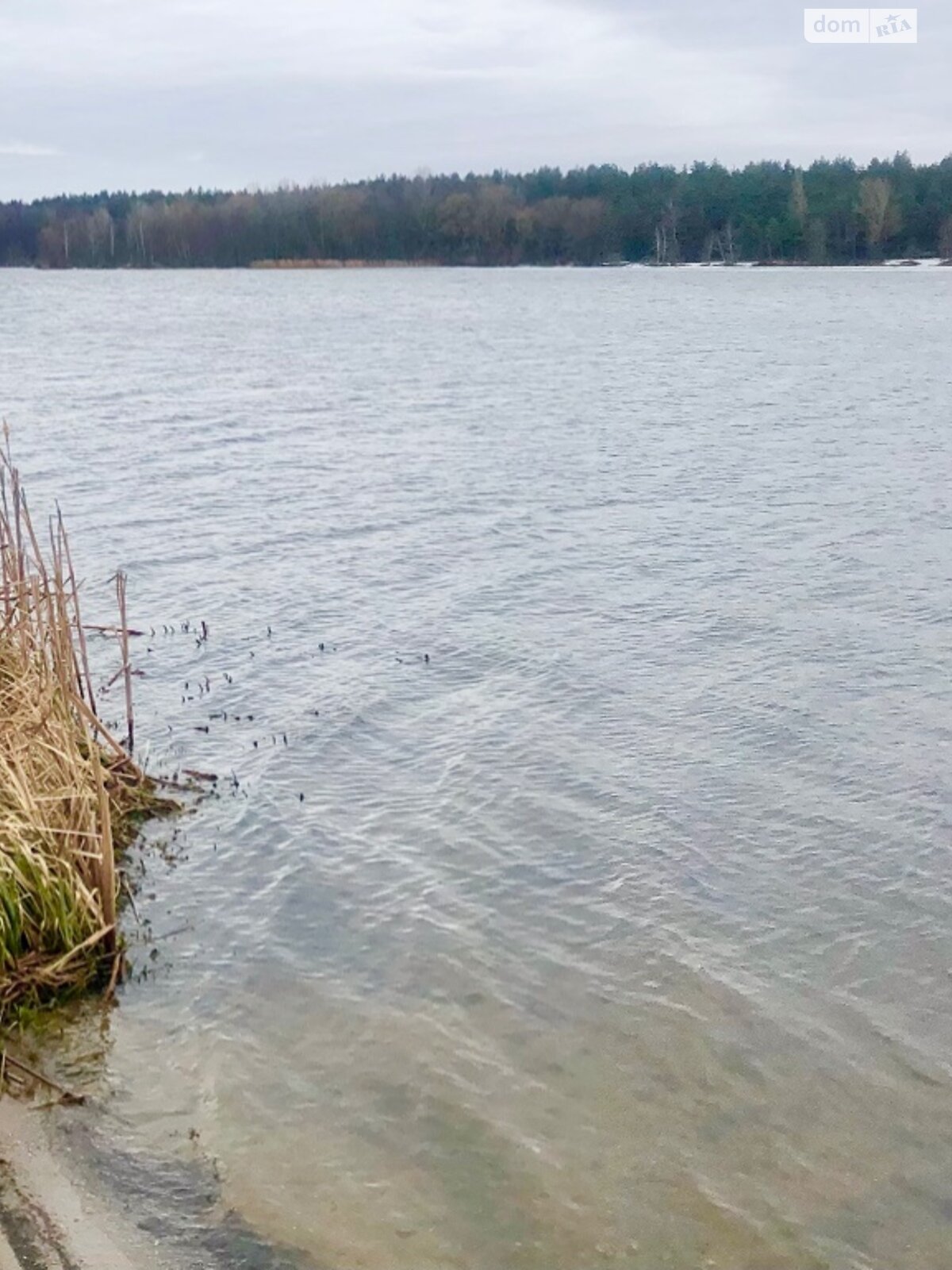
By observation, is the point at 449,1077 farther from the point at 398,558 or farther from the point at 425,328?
the point at 425,328

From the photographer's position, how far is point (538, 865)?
8703mm

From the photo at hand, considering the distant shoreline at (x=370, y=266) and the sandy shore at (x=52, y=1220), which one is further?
the distant shoreline at (x=370, y=266)

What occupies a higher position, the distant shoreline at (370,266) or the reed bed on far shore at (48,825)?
the distant shoreline at (370,266)

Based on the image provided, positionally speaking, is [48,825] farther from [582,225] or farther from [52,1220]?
[582,225]

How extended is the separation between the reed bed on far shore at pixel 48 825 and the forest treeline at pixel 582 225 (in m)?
122

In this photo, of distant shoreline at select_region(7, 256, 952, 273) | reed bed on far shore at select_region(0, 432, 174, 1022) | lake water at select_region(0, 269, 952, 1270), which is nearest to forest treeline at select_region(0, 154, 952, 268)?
distant shoreline at select_region(7, 256, 952, 273)

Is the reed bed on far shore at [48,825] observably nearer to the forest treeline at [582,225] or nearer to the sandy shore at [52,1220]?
the sandy shore at [52,1220]

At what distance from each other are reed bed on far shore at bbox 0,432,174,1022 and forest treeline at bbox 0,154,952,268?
122 meters

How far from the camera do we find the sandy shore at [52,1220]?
4.84 m

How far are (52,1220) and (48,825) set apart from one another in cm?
244

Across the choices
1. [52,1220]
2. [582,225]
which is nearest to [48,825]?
[52,1220]

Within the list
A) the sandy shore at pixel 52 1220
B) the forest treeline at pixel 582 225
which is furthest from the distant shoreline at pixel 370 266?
the sandy shore at pixel 52 1220

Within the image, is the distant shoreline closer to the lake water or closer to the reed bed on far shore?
the lake water

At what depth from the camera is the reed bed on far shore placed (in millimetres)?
6711
